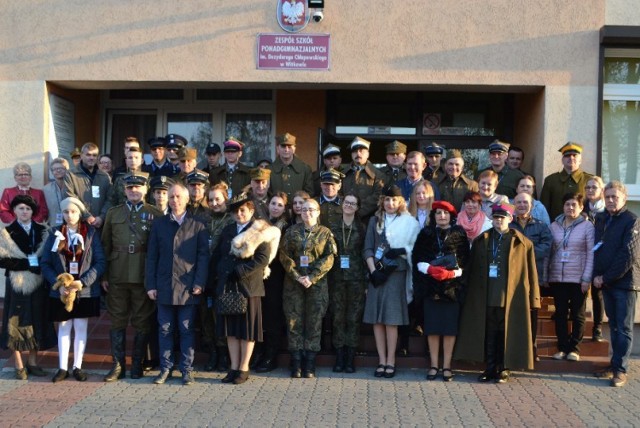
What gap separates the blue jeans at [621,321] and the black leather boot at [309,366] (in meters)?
3.08

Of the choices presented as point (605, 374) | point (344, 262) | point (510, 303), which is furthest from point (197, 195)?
point (605, 374)

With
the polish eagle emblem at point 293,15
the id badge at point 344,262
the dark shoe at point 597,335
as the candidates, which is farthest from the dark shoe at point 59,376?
the dark shoe at point 597,335

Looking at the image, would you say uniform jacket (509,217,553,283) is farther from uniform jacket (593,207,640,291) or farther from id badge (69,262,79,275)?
id badge (69,262,79,275)

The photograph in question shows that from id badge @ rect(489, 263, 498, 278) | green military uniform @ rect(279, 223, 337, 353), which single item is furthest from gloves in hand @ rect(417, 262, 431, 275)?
green military uniform @ rect(279, 223, 337, 353)

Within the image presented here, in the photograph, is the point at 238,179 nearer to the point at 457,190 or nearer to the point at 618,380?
the point at 457,190

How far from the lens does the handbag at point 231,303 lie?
286 inches

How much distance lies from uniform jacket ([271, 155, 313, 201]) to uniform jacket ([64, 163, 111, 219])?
2.02m

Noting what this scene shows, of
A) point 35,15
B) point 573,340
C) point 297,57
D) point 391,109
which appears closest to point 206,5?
point 297,57

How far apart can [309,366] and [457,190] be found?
2.67m

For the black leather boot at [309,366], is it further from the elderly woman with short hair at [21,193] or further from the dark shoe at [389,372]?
the elderly woman with short hair at [21,193]

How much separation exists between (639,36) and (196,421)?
6.92m

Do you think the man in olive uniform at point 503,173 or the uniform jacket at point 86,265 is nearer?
the uniform jacket at point 86,265

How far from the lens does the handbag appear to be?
7.25m

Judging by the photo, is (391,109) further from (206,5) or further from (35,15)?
(35,15)
